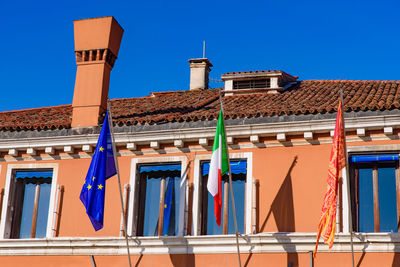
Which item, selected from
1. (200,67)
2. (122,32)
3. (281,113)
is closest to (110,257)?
(281,113)

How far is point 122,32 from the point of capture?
771 inches

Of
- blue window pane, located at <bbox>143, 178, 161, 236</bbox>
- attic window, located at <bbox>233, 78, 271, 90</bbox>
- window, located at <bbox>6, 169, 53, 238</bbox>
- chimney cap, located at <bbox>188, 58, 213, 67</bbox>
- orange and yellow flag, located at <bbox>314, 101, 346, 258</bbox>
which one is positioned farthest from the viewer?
chimney cap, located at <bbox>188, 58, 213, 67</bbox>

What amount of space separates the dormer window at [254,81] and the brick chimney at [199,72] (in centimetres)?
318

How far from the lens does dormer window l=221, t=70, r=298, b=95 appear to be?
2033cm

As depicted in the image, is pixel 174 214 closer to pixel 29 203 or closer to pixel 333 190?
pixel 29 203

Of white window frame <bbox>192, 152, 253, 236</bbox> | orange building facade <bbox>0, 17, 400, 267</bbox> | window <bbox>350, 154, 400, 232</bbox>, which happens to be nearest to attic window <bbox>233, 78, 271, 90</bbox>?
orange building facade <bbox>0, 17, 400, 267</bbox>

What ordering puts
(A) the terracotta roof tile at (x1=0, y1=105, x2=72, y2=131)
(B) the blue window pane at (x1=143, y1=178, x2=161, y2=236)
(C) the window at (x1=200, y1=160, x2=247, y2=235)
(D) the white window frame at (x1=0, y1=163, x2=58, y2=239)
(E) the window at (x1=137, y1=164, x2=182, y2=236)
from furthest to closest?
1. (A) the terracotta roof tile at (x1=0, y1=105, x2=72, y2=131)
2. (D) the white window frame at (x1=0, y1=163, x2=58, y2=239)
3. (B) the blue window pane at (x1=143, y1=178, x2=161, y2=236)
4. (E) the window at (x1=137, y1=164, x2=182, y2=236)
5. (C) the window at (x1=200, y1=160, x2=247, y2=235)

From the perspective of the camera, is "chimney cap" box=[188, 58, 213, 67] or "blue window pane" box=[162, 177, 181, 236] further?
"chimney cap" box=[188, 58, 213, 67]

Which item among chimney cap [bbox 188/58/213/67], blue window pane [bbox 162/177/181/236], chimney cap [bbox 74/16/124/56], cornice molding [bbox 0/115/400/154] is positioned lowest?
blue window pane [bbox 162/177/181/236]

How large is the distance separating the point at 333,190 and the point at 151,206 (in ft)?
15.5

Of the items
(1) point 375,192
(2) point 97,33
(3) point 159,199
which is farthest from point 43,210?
(1) point 375,192

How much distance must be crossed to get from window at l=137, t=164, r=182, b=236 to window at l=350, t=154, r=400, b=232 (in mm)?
3985

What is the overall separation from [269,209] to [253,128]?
5.95 ft

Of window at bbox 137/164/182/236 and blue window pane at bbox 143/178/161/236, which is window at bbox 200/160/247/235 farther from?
blue window pane at bbox 143/178/161/236
